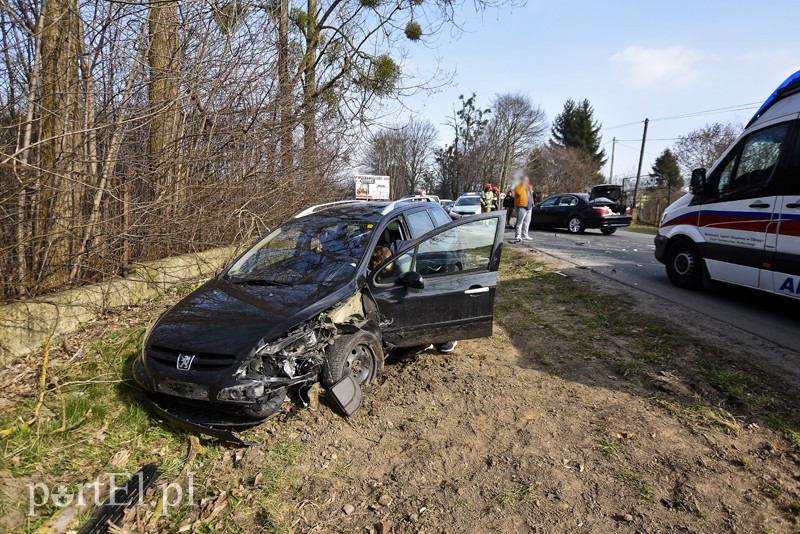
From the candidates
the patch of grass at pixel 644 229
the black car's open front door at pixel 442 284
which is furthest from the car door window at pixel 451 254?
the patch of grass at pixel 644 229

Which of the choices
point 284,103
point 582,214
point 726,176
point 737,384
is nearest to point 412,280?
point 737,384

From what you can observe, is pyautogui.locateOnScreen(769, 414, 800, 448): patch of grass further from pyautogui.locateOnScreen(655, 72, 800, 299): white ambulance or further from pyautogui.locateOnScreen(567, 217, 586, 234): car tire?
pyautogui.locateOnScreen(567, 217, 586, 234): car tire

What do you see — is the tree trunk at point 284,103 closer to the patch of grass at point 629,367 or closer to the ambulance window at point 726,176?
the patch of grass at point 629,367

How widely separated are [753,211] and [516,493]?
485 cm

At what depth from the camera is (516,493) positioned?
2.55 metres

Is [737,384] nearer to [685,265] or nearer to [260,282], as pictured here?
[685,265]

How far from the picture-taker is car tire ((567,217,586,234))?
50.3ft

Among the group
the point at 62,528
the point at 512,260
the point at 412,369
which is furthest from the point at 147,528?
the point at 512,260

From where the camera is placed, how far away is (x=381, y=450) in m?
3.02

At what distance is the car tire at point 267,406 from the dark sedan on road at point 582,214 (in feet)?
46.5

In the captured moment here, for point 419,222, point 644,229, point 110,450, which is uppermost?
point 419,222

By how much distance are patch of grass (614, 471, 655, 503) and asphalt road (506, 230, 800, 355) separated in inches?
112

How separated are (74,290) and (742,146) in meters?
8.06

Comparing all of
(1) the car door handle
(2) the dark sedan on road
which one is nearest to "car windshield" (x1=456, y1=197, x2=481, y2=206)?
(2) the dark sedan on road
